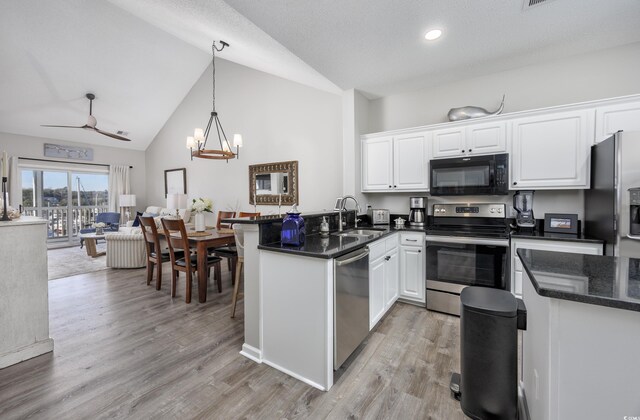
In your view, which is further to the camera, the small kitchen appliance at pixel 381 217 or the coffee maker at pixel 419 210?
the small kitchen appliance at pixel 381 217

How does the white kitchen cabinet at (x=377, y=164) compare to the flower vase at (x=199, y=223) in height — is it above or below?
above

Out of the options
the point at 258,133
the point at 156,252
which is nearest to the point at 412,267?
the point at 156,252

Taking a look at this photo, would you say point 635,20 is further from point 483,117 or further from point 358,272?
point 358,272

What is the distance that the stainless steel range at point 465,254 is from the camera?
2.63m

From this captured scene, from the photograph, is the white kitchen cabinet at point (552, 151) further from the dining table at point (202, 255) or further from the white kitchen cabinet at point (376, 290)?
the dining table at point (202, 255)

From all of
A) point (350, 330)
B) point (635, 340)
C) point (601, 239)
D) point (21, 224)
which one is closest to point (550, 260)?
point (635, 340)

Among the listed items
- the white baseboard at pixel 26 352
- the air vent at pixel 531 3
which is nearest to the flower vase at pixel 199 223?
the white baseboard at pixel 26 352

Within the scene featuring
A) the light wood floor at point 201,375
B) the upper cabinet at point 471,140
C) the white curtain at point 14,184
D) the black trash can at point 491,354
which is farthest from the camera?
the white curtain at point 14,184

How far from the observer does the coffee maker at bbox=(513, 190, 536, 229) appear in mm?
2859

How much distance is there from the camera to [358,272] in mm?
2100

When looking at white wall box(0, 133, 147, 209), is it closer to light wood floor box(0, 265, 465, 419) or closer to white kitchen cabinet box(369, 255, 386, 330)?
light wood floor box(0, 265, 465, 419)

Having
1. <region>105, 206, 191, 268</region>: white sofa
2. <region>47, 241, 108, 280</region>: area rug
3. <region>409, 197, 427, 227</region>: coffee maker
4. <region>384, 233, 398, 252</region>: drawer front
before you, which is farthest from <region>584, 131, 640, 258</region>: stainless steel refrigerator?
<region>47, 241, 108, 280</region>: area rug

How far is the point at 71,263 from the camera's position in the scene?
5.12 metres

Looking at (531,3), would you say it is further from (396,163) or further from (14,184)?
(14,184)
